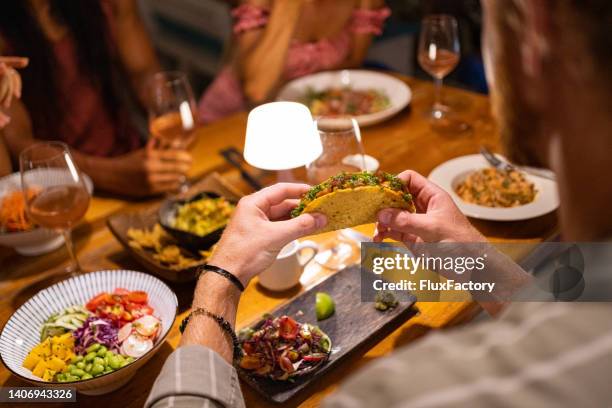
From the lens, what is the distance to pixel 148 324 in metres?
1.24

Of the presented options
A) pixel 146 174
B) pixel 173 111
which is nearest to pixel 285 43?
pixel 173 111

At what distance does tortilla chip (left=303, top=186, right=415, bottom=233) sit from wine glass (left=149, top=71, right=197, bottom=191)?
2.73 ft

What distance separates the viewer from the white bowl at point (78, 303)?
1.14 m

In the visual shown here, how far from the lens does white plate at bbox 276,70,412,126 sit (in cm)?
233

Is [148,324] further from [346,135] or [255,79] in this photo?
[255,79]

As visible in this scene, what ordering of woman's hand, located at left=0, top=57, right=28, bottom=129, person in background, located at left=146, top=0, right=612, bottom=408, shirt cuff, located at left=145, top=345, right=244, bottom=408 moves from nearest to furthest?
person in background, located at left=146, top=0, right=612, bottom=408
shirt cuff, located at left=145, top=345, right=244, bottom=408
woman's hand, located at left=0, top=57, right=28, bottom=129

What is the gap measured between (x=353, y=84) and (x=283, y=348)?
1560mm

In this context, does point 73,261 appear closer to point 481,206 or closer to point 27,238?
point 27,238

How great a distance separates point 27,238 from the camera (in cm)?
156

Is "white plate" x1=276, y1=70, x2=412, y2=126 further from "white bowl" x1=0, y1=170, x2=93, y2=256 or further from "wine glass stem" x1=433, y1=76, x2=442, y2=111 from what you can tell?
"white bowl" x1=0, y1=170, x2=93, y2=256

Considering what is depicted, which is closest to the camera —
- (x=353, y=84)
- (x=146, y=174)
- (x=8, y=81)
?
(x=8, y=81)

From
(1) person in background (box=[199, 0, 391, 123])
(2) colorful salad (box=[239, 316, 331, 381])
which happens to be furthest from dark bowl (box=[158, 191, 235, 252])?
(1) person in background (box=[199, 0, 391, 123])

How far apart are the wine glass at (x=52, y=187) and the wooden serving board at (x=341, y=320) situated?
1.91 feet

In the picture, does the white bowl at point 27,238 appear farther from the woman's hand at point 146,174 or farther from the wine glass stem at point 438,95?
the wine glass stem at point 438,95
